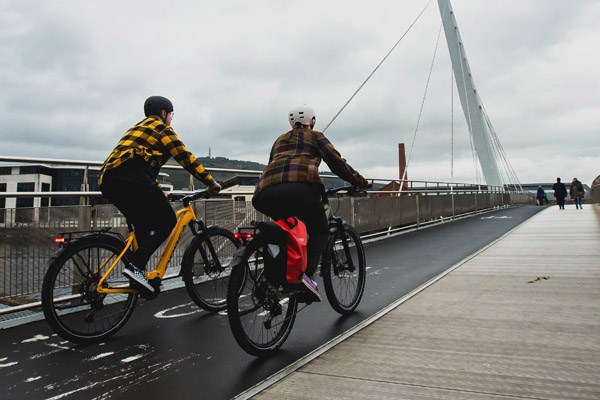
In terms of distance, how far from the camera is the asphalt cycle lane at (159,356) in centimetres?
260

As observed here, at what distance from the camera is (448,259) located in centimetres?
717

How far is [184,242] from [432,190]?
1059 cm

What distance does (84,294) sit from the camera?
3469 millimetres

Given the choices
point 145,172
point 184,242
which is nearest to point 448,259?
point 184,242

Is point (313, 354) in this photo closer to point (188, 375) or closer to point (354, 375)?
point (354, 375)

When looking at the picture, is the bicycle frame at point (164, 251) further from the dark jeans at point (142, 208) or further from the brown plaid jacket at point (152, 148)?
the brown plaid jacket at point (152, 148)

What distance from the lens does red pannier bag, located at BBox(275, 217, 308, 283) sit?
10.2 feet

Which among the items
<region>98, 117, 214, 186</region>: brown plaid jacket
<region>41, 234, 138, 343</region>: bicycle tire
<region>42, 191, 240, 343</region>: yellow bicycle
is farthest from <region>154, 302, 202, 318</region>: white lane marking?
<region>98, 117, 214, 186</region>: brown plaid jacket

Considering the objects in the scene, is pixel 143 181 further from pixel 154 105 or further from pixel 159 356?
pixel 159 356

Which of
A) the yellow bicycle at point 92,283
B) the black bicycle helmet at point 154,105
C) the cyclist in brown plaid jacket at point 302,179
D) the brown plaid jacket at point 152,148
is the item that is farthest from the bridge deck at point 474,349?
the black bicycle helmet at point 154,105

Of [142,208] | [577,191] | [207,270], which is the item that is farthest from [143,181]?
[577,191]

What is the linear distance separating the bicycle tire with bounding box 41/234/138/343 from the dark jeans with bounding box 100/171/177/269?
16 cm

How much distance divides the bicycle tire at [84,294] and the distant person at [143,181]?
0.57 feet

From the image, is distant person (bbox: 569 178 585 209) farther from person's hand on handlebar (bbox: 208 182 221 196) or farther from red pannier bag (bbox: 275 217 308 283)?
red pannier bag (bbox: 275 217 308 283)
